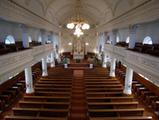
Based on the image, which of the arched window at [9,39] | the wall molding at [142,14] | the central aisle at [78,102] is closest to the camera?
the wall molding at [142,14]

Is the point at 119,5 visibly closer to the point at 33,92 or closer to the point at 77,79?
the point at 77,79

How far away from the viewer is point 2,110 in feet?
36.0

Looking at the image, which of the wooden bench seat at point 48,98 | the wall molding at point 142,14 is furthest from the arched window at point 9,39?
the wall molding at point 142,14

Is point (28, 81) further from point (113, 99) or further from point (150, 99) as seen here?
point (150, 99)

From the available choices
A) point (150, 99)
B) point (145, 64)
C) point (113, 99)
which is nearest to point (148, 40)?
point (150, 99)

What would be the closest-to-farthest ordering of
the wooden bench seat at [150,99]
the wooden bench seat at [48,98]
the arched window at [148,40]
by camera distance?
the wooden bench seat at [48,98]
the wooden bench seat at [150,99]
the arched window at [148,40]

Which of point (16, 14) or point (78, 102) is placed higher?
point (16, 14)

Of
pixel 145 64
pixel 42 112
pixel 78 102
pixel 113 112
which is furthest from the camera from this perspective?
pixel 78 102

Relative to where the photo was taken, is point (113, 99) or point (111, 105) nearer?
point (111, 105)

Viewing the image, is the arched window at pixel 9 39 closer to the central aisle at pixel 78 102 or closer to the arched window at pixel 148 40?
the central aisle at pixel 78 102

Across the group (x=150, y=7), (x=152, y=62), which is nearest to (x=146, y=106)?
(x=152, y=62)

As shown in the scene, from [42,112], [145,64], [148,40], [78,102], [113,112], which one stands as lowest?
[78,102]

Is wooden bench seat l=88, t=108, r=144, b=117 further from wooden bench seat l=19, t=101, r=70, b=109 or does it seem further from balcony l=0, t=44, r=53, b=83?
balcony l=0, t=44, r=53, b=83

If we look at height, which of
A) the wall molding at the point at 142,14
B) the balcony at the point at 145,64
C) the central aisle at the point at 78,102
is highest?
the wall molding at the point at 142,14
